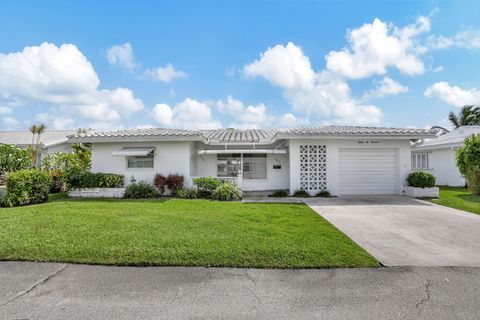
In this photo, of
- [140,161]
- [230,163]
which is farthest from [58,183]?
[230,163]

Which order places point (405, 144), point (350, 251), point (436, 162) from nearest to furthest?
1. point (350, 251)
2. point (405, 144)
3. point (436, 162)

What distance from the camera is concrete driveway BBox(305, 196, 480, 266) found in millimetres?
6102

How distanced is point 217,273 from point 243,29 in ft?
46.8

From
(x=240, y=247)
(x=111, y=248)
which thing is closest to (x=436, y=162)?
(x=240, y=247)

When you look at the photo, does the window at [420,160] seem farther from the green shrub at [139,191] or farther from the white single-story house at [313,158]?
the green shrub at [139,191]

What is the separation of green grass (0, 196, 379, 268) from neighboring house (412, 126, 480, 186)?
17.8 metres

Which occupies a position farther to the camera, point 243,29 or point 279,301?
point 243,29

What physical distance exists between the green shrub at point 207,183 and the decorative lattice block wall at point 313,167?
5.20 m

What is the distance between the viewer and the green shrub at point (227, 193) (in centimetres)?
1434

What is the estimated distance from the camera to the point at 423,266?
5566mm

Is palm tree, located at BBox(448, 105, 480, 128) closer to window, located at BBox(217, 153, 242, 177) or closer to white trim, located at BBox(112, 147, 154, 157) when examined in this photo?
window, located at BBox(217, 153, 242, 177)

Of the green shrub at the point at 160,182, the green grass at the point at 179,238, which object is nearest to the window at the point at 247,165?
the green shrub at the point at 160,182

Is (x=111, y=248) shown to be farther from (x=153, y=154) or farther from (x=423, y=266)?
(x=153, y=154)

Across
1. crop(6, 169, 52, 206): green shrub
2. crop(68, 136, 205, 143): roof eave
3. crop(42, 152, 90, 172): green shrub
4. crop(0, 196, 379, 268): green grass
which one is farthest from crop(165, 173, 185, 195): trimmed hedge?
crop(42, 152, 90, 172): green shrub
